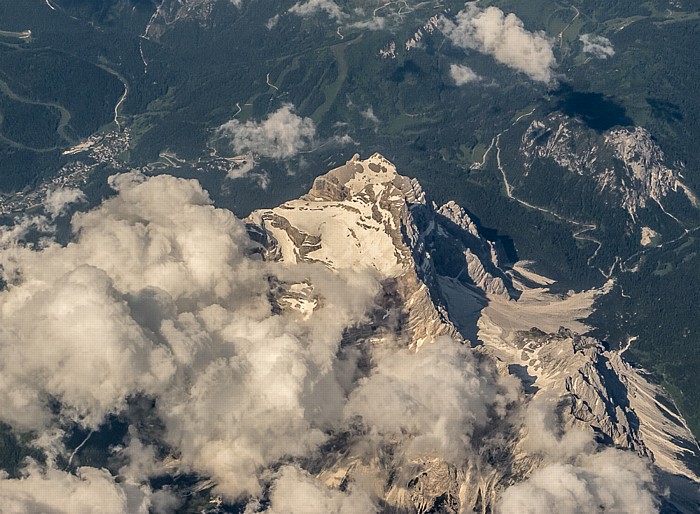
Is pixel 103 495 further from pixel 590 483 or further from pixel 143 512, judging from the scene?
pixel 590 483

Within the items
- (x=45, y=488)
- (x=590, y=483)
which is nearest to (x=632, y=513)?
(x=590, y=483)

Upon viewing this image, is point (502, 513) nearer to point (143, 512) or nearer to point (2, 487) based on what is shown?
point (143, 512)

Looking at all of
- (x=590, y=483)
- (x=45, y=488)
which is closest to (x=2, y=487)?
(x=45, y=488)

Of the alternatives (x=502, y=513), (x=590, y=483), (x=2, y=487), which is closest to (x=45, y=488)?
(x=2, y=487)

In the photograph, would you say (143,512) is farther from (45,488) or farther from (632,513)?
(632,513)

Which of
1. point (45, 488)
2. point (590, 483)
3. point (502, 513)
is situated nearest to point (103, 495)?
point (45, 488)
